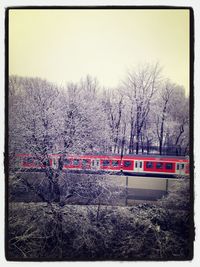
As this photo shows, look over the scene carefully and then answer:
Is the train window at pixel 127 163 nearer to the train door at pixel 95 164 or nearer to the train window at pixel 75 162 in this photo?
the train door at pixel 95 164

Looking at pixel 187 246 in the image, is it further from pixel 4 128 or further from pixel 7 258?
pixel 4 128

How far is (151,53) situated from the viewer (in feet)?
4.89

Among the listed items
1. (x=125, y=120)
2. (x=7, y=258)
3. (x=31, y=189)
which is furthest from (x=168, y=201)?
(x=7, y=258)

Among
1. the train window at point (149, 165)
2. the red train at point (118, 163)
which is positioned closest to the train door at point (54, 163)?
the red train at point (118, 163)

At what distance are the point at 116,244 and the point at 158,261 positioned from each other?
0.24 m

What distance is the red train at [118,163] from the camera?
1.50 m

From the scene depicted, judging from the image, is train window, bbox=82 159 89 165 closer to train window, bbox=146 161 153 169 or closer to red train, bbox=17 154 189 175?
red train, bbox=17 154 189 175

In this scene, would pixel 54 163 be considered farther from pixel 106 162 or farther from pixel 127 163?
pixel 127 163

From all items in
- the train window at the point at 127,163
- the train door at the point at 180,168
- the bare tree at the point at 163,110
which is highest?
the bare tree at the point at 163,110

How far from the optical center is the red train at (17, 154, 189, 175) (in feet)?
4.93

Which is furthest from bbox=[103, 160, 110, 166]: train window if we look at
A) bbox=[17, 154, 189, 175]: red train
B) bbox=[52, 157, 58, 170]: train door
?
bbox=[52, 157, 58, 170]: train door

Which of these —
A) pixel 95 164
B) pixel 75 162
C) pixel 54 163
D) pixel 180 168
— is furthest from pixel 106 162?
pixel 180 168

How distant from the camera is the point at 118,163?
151 cm

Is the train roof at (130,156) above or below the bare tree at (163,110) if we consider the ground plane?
below
